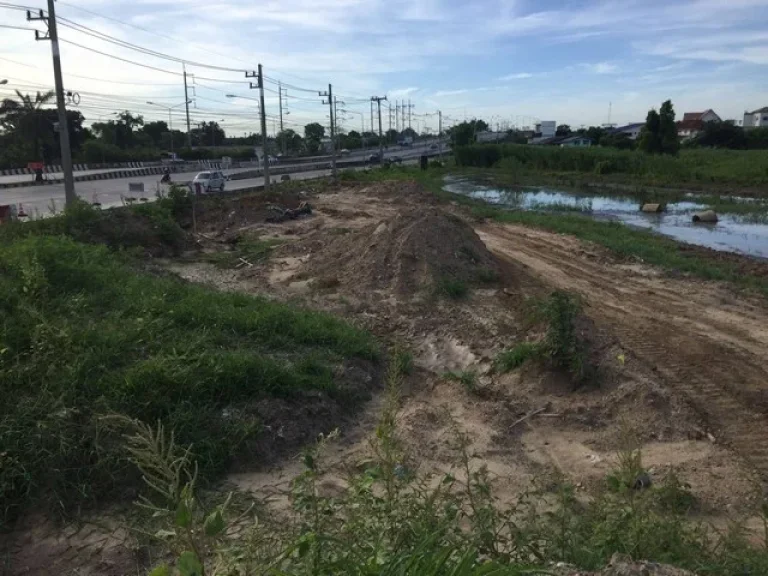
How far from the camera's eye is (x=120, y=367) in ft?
18.2

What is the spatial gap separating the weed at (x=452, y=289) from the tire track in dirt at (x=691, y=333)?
6.32ft

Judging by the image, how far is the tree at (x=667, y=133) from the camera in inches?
1960

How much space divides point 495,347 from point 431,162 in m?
54.5

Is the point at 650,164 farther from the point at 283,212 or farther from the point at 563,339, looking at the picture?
the point at 563,339

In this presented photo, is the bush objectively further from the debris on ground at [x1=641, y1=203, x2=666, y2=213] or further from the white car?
the white car

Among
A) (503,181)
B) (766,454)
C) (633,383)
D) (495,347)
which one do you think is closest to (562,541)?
(766,454)

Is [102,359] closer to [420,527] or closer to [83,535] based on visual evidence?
[83,535]

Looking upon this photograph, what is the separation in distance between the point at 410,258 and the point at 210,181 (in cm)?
2499

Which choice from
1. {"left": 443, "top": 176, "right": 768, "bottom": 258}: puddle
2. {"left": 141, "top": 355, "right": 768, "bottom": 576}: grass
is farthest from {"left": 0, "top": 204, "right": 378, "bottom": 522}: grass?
{"left": 443, "top": 176, "right": 768, "bottom": 258}: puddle

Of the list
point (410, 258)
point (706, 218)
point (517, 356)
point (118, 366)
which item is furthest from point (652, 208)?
point (118, 366)

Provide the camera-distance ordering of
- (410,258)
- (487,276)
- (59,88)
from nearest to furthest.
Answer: (487,276)
(410,258)
(59,88)

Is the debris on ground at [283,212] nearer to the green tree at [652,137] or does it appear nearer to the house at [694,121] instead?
the green tree at [652,137]

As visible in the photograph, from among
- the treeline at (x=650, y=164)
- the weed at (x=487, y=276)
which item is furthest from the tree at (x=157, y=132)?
the weed at (x=487, y=276)

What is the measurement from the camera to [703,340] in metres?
8.42
